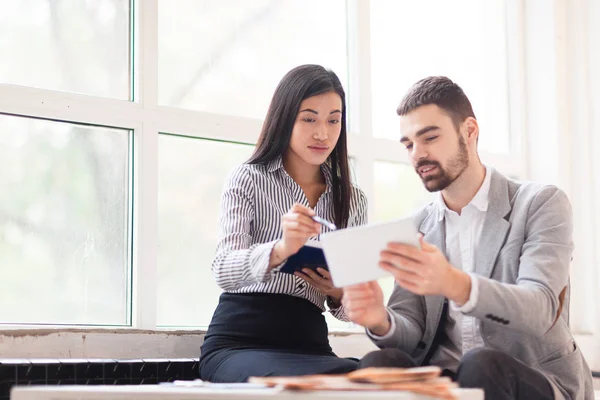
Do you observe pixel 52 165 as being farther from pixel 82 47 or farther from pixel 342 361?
pixel 342 361

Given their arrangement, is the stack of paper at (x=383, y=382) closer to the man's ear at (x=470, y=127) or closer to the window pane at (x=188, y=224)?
the man's ear at (x=470, y=127)

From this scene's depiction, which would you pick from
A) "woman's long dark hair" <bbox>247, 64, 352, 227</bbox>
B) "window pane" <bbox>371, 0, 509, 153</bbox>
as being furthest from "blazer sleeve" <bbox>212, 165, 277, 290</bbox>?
"window pane" <bbox>371, 0, 509, 153</bbox>

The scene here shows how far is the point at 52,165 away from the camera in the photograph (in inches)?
105

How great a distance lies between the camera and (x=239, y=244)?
2396mm

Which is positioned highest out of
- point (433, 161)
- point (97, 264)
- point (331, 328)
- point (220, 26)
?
point (220, 26)

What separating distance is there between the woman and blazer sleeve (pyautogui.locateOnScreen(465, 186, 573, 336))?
440 millimetres

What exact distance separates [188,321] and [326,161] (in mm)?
756

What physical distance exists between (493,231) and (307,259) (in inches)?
19.5

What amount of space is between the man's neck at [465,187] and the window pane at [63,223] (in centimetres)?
108

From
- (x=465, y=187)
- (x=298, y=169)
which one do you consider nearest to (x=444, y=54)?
(x=298, y=169)

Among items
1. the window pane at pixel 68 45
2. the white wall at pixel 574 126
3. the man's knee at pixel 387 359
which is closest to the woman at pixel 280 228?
the man's knee at pixel 387 359

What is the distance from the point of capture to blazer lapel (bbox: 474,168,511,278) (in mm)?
2242

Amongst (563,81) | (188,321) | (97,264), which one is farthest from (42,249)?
(563,81)

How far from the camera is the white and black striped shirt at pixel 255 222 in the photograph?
237 cm
